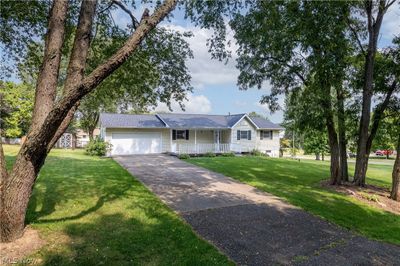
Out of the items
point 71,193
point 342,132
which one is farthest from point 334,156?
point 71,193

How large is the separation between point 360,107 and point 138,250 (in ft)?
36.4

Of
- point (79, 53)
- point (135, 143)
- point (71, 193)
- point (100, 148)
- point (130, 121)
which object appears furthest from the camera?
point (130, 121)

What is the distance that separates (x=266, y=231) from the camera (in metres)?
6.01

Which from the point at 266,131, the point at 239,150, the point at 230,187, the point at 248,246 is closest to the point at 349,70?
the point at 230,187

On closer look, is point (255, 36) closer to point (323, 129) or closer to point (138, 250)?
point (323, 129)

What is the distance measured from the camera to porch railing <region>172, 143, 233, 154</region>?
23.7 metres

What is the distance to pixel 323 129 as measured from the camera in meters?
12.2

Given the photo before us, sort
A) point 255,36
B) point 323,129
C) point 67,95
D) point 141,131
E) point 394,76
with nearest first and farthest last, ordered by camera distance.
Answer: point 67,95, point 255,36, point 394,76, point 323,129, point 141,131

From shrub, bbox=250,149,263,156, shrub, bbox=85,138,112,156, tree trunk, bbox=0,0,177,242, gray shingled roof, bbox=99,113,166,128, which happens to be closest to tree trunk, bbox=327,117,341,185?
tree trunk, bbox=0,0,177,242

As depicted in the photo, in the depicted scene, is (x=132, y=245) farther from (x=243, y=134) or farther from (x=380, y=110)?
(x=243, y=134)

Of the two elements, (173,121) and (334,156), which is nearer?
(334,156)

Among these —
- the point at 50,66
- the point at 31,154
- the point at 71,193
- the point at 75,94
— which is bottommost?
the point at 71,193

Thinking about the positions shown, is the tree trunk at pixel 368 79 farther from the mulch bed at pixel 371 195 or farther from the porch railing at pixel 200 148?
the porch railing at pixel 200 148

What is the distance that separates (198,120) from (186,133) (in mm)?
2118
